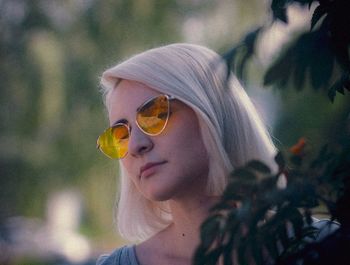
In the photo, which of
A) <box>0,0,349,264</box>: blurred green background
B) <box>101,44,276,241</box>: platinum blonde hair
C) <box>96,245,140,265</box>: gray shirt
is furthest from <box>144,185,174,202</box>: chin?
<box>0,0,349,264</box>: blurred green background

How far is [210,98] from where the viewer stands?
6.64ft

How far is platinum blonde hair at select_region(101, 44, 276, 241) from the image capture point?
199 centimetres

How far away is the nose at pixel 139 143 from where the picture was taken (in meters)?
1.96

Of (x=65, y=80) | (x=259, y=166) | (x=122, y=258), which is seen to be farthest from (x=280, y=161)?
(x=65, y=80)

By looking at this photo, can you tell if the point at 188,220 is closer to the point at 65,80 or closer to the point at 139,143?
the point at 139,143

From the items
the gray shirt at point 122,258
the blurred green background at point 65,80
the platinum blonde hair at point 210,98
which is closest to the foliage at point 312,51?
the platinum blonde hair at point 210,98

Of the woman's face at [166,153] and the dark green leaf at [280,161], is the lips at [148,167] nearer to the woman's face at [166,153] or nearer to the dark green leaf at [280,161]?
the woman's face at [166,153]

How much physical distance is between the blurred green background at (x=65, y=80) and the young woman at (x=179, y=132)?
8.13 m

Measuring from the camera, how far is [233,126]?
2084 mm

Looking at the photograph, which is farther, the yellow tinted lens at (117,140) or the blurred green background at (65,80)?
the blurred green background at (65,80)

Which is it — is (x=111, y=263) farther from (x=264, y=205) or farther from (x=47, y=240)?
(x=47, y=240)

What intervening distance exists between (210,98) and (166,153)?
0.18 meters

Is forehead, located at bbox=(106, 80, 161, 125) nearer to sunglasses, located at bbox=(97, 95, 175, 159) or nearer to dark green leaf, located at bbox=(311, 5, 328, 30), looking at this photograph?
sunglasses, located at bbox=(97, 95, 175, 159)

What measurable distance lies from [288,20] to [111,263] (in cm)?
117
